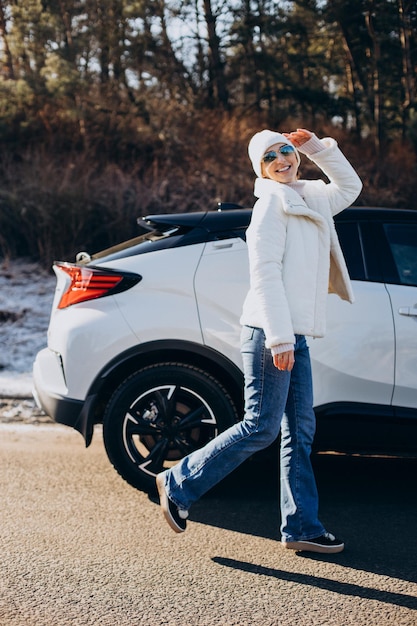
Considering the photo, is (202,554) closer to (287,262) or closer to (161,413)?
(161,413)

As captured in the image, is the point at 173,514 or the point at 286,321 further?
the point at 173,514

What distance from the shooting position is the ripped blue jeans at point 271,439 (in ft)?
11.8

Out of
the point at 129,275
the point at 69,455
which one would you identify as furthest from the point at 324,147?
the point at 69,455

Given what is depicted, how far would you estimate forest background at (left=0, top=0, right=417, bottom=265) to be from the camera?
1225 centimetres

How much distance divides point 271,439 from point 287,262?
2.63 feet

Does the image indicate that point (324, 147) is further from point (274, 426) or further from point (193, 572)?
point (193, 572)

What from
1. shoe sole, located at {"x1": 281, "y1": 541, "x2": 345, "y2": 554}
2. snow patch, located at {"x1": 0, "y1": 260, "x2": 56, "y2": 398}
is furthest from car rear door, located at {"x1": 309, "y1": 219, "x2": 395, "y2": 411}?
snow patch, located at {"x1": 0, "y1": 260, "x2": 56, "y2": 398}

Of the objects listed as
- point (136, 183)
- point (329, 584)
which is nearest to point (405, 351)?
point (329, 584)

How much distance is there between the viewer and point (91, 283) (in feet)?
14.9

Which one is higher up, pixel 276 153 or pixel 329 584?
pixel 276 153

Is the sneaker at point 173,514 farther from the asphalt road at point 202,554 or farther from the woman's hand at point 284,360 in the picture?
the woman's hand at point 284,360

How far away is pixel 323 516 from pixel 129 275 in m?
1.65

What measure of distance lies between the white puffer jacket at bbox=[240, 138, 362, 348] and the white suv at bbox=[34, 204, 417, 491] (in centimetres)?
76

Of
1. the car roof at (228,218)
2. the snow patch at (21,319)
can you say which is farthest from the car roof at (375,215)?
the snow patch at (21,319)
